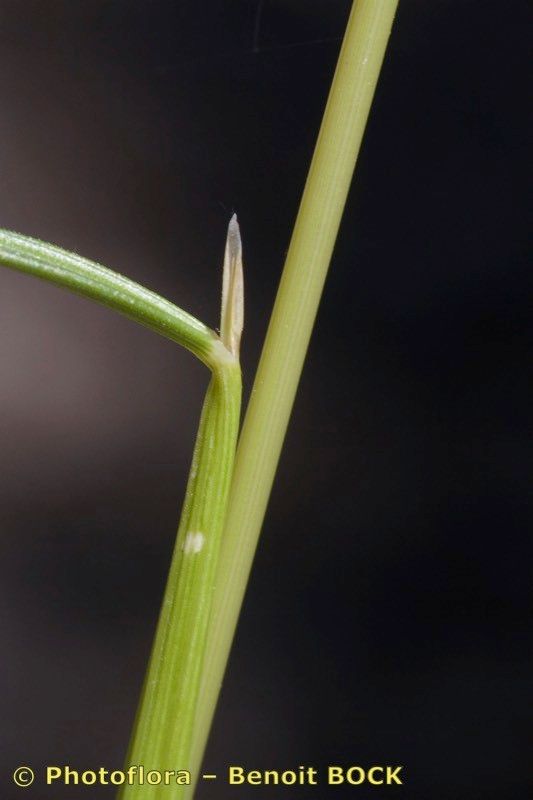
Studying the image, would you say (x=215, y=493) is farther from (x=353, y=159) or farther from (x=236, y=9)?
(x=236, y=9)

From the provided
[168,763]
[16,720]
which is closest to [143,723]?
[168,763]

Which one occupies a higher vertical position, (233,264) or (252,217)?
(252,217)

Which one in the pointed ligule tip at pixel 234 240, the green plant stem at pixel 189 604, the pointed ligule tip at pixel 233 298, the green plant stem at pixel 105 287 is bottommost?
the green plant stem at pixel 189 604

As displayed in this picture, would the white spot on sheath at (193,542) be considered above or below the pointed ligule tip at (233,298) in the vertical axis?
below

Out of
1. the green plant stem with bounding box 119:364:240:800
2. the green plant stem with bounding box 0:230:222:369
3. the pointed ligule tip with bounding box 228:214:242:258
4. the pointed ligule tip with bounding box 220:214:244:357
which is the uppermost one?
the pointed ligule tip with bounding box 228:214:242:258
